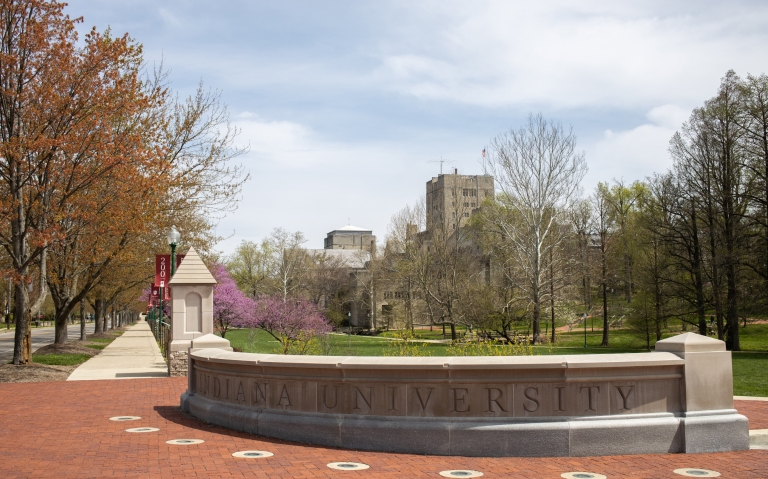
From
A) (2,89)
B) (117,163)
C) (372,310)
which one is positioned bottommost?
(372,310)

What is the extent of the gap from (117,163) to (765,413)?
17.0 m

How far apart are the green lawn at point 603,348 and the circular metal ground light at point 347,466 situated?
440 inches

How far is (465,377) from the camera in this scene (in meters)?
8.28

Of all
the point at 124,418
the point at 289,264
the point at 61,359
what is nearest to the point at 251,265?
the point at 289,264

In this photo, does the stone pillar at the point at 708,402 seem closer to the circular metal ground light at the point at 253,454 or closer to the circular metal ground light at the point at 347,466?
the circular metal ground light at the point at 347,466

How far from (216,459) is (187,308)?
40.0ft

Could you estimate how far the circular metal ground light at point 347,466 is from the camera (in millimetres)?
7574

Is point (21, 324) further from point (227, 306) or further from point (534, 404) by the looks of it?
point (227, 306)

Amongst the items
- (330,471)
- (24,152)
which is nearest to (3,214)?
(24,152)

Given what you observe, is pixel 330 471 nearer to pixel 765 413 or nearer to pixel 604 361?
pixel 604 361

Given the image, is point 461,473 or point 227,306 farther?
point 227,306

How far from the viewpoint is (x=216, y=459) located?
8125 mm

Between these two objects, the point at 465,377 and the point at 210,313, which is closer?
the point at 465,377

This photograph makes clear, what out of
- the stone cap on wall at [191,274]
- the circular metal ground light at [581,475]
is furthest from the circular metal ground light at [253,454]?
the stone cap on wall at [191,274]
